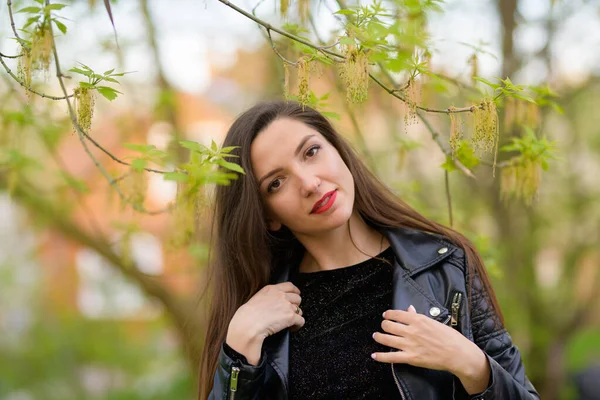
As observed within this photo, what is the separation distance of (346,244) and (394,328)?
439 mm

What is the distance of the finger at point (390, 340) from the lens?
184 centimetres

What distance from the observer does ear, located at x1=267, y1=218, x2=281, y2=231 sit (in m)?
2.31

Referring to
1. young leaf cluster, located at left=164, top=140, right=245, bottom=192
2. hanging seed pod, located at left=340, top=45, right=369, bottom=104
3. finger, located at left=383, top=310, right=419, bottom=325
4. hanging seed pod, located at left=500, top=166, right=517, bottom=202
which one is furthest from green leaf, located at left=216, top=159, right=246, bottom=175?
hanging seed pod, located at left=500, top=166, right=517, bottom=202

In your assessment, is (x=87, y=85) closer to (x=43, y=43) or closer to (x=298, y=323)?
(x=43, y=43)

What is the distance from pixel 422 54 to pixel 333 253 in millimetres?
758

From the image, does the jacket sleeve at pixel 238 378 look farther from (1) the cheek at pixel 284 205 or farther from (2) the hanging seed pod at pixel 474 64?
(2) the hanging seed pod at pixel 474 64

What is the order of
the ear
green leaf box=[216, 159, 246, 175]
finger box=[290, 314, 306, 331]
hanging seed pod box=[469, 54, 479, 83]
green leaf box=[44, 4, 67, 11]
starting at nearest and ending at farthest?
1. green leaf box=[44, 4, 67, 11]
2. green leaf box=[216, 159, 246, 175]
3. finger box=[290, 314, 306, 331]
4. the ear
5. hanging seed pod box=[469, 54, 479, 83]

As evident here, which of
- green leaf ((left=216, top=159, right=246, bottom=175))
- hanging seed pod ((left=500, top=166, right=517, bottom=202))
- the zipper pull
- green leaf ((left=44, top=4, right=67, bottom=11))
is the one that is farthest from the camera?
hanging seed pod ((left=500, top=166, right=517, bottom=202))

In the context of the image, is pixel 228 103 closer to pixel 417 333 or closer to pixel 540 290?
pixel 540 290

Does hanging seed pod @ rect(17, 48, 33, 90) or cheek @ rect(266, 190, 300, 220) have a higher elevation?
hanging seed pod @ rect(17, 48, 33, 90)

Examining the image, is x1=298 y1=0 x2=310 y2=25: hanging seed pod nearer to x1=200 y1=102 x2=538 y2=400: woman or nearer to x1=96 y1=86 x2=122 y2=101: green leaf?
x1=200 y1=102 x2=538 y2=400: woman

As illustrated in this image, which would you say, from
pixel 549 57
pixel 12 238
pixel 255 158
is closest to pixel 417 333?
pixel 255 158

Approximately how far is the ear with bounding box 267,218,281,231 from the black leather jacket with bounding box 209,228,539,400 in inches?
14.9

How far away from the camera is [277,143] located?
82.0 inches
